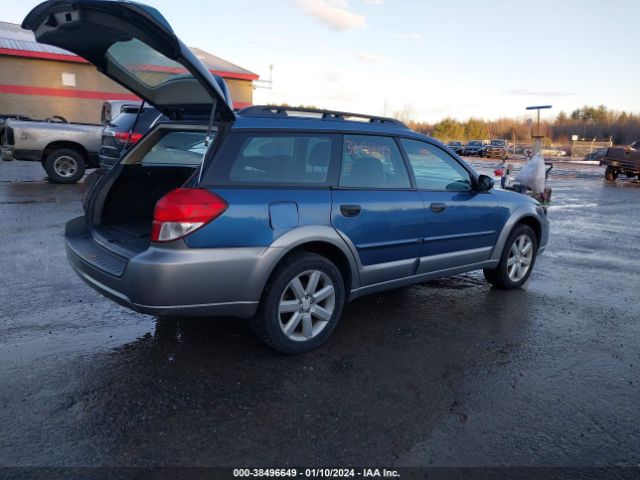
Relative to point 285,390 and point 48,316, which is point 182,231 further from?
point 48,316

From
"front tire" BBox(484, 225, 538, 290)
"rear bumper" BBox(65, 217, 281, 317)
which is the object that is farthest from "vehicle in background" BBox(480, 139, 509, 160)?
"rear bumper" BBox(65, 217, 281, 317)

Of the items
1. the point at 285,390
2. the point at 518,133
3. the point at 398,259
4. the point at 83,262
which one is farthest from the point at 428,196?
the point at 518,133

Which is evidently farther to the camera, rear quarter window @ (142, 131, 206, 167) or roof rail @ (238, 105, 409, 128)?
rear quarter window @ (142, 131, 206, 167)

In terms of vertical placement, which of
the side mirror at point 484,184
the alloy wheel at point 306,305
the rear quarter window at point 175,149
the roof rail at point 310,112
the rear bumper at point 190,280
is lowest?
A: the alloy wheel at point 306,305

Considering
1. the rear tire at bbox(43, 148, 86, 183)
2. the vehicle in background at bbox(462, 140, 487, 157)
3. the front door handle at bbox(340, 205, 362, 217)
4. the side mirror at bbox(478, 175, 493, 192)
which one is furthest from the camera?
the vehicle in background at bbox(462, 140, 487, 157)

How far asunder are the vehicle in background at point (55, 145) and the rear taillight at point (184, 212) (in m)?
10.4

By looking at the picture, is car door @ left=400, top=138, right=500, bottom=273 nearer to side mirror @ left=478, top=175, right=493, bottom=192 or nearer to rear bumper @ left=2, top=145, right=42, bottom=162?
side mirror @ left=478, top=175, right=493, bottom=192

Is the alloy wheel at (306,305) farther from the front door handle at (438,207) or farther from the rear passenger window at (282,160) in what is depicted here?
the front door handle at (438,207)

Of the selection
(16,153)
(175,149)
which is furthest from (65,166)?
(175,149)

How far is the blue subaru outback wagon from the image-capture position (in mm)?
2986

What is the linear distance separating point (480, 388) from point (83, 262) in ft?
9.29

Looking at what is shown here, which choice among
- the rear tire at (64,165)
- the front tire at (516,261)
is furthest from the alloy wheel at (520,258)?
the rear tire at (64,165)

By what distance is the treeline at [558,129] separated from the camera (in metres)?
79.2

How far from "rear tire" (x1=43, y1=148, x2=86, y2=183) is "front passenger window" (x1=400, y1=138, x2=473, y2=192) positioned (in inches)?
412
